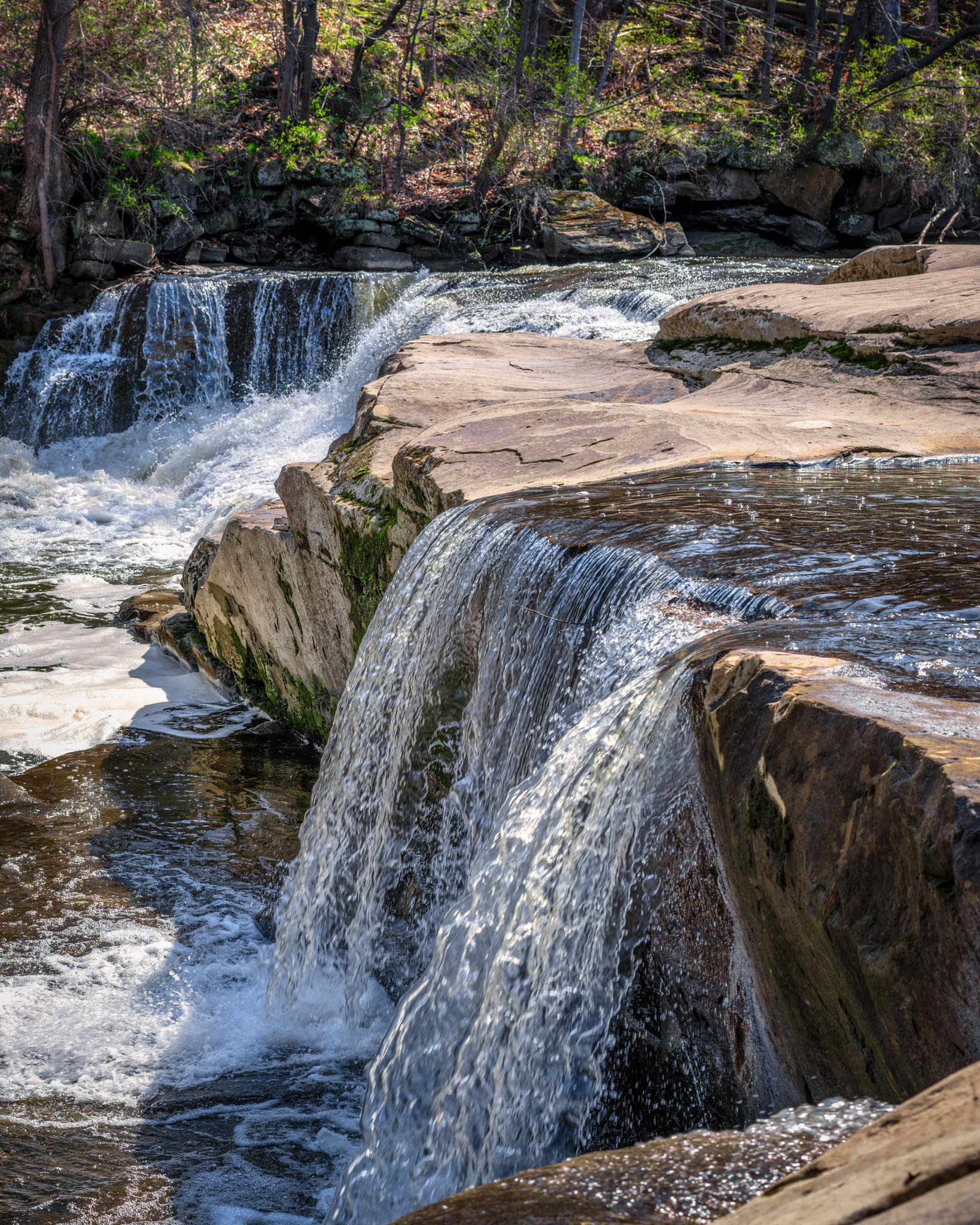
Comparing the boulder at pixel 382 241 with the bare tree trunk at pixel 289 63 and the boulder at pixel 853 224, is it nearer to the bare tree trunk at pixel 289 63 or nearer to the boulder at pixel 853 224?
the bare tree trunk at pixel 289 63

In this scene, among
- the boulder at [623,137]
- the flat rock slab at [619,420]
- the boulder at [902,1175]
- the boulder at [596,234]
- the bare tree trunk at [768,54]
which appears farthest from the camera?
the bare tree trunk at [768,54]

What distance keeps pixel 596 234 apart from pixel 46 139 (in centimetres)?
783

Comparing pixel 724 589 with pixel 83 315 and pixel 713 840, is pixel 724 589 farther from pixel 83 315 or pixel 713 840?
pixel 83 315

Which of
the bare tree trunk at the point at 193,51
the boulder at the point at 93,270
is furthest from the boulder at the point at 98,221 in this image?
the bare tree trunk at the point at 193,51

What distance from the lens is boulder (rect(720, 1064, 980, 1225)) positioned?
87cm

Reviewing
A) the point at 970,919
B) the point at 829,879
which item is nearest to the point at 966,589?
the point at 829,879

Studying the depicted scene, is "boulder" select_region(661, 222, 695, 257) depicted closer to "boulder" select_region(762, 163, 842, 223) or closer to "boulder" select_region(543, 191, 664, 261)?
"boulder" select_region(543, 191, 664, 261)

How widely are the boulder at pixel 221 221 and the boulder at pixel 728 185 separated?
25.1ft

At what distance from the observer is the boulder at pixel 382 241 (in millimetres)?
15859

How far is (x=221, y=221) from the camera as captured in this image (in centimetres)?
1620

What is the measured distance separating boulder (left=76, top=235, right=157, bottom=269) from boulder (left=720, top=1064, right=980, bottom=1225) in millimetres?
15861

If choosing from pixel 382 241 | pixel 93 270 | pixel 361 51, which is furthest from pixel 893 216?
pixel 93 270

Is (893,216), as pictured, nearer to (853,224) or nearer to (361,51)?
(853,224)

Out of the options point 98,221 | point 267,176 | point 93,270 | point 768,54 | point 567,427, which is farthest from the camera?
point 768,54
